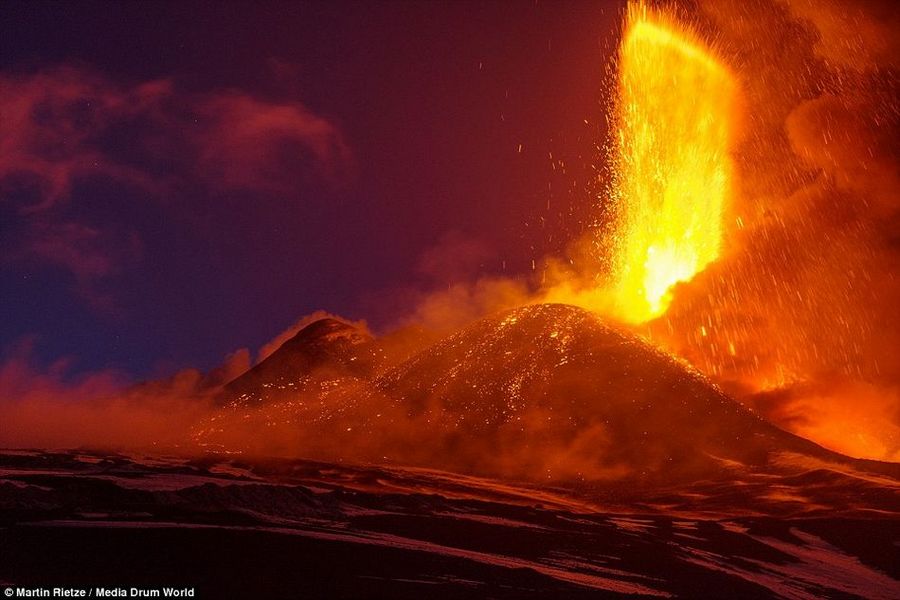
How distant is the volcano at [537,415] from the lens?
57875 millimetres

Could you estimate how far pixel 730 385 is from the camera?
91062 mm

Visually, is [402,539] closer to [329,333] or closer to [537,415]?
[537,415]

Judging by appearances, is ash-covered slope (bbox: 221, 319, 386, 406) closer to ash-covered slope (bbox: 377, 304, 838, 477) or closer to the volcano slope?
the volcano slope

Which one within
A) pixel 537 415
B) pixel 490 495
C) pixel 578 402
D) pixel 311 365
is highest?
pixel 311 365

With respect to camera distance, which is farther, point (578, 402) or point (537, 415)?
point (578, 402)

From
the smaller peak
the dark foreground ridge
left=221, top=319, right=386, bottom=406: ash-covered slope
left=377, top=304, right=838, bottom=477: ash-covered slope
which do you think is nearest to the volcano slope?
the dark foreground ridge

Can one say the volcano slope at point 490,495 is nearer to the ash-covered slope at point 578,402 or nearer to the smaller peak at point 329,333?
the ash-covered slope at point 578,402

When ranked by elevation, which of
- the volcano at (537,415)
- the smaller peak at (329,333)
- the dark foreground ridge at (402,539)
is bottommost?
the dark foreground ridge at (402,539)

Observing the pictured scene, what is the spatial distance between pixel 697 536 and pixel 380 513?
13.6m

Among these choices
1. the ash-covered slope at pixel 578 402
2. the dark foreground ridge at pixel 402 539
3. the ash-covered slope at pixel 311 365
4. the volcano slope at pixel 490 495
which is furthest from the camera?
the ash-covered slope at pixel 311 365

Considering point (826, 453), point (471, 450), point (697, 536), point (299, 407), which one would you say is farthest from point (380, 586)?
point (299, 407)

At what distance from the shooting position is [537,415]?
219ft

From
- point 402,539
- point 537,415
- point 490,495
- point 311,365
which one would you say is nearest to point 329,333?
point 311,365

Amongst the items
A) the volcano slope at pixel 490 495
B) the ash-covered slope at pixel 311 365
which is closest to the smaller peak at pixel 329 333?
the ash-covered slope at pixel 311 365
